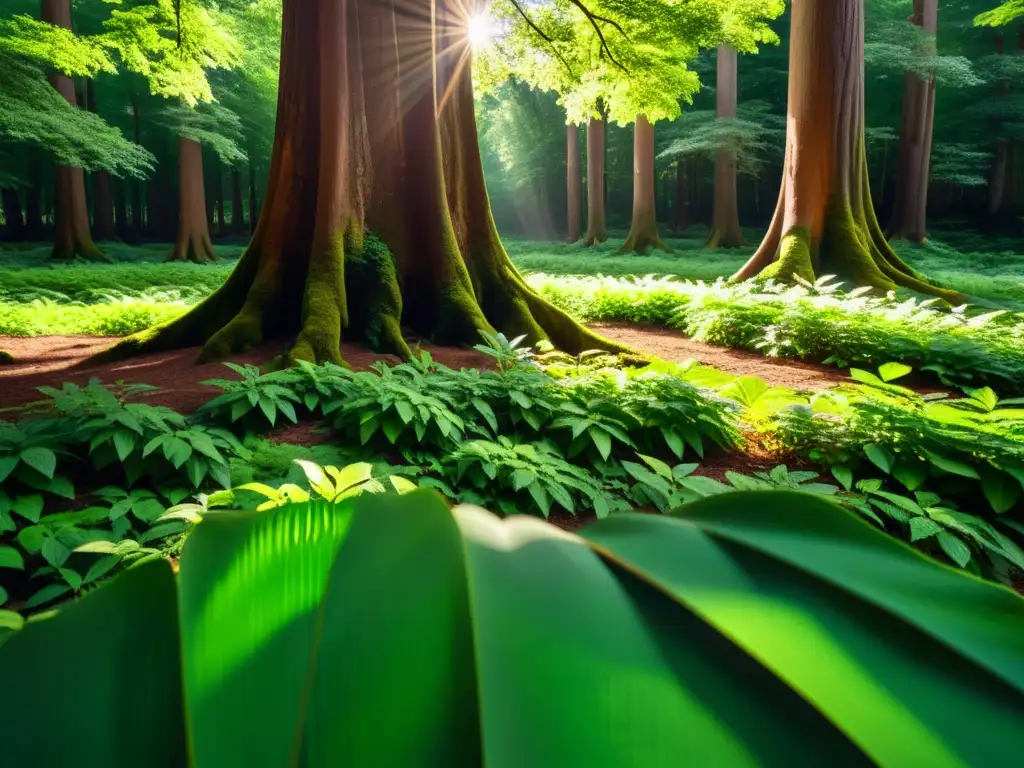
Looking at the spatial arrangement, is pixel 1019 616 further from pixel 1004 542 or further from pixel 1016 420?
pixel 1016 420

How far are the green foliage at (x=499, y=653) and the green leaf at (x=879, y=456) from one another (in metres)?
3.45

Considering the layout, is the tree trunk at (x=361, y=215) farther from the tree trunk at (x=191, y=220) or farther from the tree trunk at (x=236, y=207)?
the tree trunk at (x=236, y=207)

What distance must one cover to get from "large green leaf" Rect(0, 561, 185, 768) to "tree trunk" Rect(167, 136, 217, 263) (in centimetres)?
2378

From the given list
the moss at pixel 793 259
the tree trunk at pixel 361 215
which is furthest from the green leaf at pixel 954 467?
the moss at pixel 793 259

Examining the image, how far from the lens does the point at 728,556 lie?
50 centimetres

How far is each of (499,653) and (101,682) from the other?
0.23 m

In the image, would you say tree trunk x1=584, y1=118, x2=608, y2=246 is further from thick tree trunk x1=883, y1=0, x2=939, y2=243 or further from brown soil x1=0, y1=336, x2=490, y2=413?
brown soil x1=0, y1=336, x2=490, y2=413

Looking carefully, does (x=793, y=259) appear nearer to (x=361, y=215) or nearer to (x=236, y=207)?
(x=361, y=215)

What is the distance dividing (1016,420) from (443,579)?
4.26 meters

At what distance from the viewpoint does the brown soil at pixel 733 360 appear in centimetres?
612

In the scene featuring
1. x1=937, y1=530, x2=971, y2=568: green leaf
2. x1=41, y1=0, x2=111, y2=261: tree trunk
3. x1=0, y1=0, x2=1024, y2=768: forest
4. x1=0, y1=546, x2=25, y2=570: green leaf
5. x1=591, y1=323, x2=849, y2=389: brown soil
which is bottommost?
x1=937, y1=530, x2=971, y2=568: green leaf

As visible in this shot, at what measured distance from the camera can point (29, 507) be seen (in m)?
2.82

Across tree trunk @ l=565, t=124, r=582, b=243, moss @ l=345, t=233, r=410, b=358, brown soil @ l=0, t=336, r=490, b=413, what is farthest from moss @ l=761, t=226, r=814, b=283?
tree trunk @ l=565, t=124, r=582, b=243

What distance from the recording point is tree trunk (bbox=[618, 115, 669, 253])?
73.2 ft
